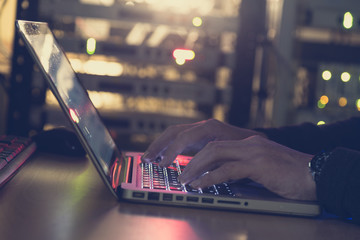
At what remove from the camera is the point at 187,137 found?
0.88 meters

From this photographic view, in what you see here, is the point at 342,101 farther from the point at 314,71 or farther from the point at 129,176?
the point at 129,176

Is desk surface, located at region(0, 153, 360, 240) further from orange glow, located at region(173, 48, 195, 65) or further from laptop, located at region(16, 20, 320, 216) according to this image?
orange glow, located at region(173, 48, 195, 65)

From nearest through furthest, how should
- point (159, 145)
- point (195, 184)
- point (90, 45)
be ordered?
point (195, 184), point (159, 145), point (90, 45)

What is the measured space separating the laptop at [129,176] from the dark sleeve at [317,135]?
31 centimetres

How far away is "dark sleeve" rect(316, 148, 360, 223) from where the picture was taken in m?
0.67

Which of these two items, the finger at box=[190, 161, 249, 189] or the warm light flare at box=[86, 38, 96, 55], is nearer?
the finger at box=[190, 161, 249, 189]

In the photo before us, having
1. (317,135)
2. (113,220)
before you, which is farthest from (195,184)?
(317,135)

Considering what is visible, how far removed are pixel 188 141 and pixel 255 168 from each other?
172 millimetres

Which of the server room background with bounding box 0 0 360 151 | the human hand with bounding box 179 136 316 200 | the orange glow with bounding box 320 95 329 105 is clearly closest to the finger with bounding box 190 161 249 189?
the human hand with bounding box 179 136 316 200

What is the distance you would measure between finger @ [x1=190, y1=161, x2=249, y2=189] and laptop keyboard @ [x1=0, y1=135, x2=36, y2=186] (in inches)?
10.8

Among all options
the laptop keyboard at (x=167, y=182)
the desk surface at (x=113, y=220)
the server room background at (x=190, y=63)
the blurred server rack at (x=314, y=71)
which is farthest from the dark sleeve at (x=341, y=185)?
the blurred server rack at (x=314, y=71)

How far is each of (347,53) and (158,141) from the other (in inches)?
45.7

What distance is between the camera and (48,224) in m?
0.55

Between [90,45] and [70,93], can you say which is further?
[90,45]
